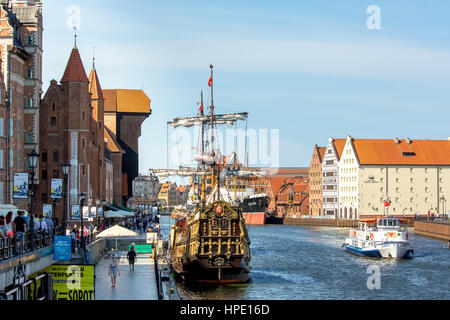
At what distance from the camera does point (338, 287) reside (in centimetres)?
4878

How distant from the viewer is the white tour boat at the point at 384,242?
7188 cm

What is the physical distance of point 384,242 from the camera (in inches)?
2894

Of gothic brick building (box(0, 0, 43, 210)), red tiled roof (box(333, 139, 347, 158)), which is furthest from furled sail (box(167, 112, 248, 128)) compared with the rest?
red tiled roof (box(333, 139, 347, 158))

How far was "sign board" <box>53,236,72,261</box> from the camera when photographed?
105 ft

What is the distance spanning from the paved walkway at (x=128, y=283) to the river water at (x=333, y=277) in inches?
124

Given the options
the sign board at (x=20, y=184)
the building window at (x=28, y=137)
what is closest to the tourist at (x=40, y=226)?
the sign board at (x=20, y=184)

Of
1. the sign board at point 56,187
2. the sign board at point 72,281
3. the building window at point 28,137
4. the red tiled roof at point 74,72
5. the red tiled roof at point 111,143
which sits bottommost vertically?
the sign board at point 72,281

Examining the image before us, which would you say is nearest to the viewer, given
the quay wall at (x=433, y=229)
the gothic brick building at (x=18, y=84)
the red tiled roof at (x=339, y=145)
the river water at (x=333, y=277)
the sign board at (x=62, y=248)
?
the sign board at (x=62, y=248)

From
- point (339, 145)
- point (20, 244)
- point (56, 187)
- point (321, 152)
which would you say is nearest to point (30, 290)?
point (20, 244)

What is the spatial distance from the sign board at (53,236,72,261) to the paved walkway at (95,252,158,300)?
7.40ft

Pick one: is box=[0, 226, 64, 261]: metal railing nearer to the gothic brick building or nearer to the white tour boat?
the gothic brick building

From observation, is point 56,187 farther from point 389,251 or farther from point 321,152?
point 321,152

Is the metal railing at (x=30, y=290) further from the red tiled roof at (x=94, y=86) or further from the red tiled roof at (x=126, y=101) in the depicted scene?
the red tiled roof at (x=126, y=101)

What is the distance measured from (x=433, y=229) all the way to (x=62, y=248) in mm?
87515
